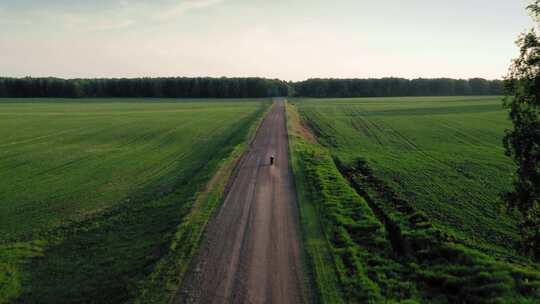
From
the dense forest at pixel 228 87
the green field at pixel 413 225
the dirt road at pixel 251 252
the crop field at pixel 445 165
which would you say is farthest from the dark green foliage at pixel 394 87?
the dirt road at pixel 251 252

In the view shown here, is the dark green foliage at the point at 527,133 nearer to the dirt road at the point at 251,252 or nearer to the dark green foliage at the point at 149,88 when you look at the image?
the dirt road at the point at 251,252

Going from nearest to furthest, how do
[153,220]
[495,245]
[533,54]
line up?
1. [533,54]
2. [495,245]
3. [153,220]

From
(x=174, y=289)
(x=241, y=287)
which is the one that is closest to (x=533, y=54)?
(x=241, y=287)

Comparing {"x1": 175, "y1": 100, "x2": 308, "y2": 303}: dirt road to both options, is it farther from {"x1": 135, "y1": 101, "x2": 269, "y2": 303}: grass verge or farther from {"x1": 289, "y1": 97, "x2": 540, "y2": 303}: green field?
{"x1": 289, "y1": 97, "x2": 540, "y2": 303}: green field

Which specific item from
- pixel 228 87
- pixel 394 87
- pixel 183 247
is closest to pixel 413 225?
pixel 183 247

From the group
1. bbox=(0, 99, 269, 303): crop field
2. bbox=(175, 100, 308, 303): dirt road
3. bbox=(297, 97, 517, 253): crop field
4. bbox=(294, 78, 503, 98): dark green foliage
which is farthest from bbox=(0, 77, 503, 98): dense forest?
bbox=(175, 100, 308, 303): dirt road

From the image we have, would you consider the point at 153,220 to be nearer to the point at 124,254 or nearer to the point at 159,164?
the point at 124,254
